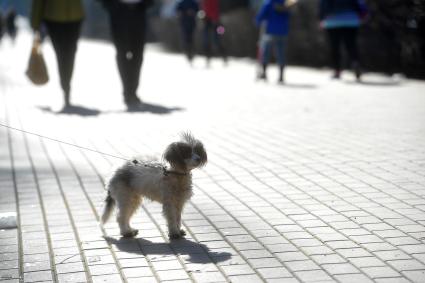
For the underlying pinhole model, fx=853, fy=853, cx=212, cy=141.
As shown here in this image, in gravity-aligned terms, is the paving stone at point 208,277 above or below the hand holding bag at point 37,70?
below

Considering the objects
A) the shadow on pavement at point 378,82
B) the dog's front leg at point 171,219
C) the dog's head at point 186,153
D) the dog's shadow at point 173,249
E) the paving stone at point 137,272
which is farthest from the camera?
the shadow on pavement at point 378,82

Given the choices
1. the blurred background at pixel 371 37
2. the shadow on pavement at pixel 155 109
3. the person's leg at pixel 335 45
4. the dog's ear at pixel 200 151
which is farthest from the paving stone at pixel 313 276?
the person's leg at pixel 335 45

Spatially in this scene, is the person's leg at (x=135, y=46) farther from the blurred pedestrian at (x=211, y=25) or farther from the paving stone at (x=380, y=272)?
the blurred pedestrian at (x=211, y=25)

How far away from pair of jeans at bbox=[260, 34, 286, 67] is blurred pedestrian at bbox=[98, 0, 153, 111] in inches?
176

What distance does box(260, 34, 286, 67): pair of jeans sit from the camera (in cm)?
1736

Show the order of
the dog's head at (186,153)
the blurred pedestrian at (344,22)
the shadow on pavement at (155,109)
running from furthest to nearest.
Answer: the blurred pedestrian at (344,22), the shadow on pavement at (155,109), the dog's head at (186,153)

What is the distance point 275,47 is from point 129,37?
5049mm

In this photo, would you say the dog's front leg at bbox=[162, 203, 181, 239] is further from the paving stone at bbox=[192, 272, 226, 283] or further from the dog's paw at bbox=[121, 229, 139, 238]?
the paving stone at bbox=[192, 272, 226, 283]

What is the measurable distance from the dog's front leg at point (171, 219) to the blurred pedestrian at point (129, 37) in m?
7.66

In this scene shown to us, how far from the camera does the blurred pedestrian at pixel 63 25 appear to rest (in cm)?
1297

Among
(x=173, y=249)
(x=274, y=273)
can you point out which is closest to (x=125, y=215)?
(x=173, y=249)

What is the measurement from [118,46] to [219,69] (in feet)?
30.3

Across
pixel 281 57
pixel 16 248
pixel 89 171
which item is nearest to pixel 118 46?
pixel 281 57

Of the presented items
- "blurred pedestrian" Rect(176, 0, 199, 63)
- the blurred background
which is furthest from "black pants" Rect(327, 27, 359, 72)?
"blurred pedestrian" Rect(176, 0, 199, 63)
